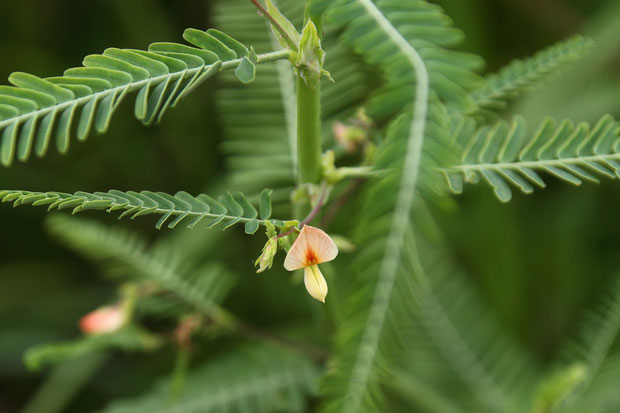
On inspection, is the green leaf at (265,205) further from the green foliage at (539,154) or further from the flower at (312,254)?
the green foliage at (539,154)

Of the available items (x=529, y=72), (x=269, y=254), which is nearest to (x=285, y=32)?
(x=269, y=254)

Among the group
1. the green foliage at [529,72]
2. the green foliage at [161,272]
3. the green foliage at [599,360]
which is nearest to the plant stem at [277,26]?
the green foliage at [529,72]

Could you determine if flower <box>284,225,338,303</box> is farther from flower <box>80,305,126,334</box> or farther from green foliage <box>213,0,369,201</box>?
flower <box>80,305,126,334</box>

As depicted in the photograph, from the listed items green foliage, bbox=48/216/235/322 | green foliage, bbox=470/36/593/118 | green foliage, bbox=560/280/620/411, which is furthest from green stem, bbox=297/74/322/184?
green foliage, bbox=560/280/620/411

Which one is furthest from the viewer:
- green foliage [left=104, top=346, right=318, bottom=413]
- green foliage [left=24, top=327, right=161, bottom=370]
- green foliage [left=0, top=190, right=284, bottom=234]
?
green foliage [left=104, top=346, right=318, bottom=413]

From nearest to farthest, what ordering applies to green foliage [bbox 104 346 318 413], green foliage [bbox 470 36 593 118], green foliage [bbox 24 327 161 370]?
green foliage [bbox 470 36 593 118], green foliage [bbox 24 327 161 370], green foliage [bbox 104 346 318 413]

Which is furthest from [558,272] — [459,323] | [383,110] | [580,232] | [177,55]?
[177,55]

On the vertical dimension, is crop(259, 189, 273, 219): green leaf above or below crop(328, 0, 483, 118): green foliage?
below

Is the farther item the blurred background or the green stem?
the blurred background
